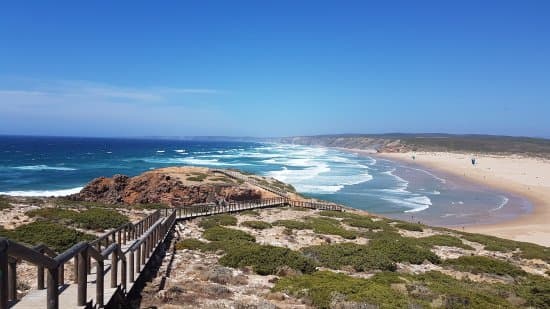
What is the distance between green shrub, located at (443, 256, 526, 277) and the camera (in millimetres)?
16145

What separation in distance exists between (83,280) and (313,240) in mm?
14844

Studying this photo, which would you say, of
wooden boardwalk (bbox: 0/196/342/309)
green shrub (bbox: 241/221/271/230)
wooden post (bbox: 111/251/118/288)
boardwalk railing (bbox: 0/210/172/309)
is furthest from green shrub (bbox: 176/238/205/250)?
wooden post (bbox: 111/251/118/288)

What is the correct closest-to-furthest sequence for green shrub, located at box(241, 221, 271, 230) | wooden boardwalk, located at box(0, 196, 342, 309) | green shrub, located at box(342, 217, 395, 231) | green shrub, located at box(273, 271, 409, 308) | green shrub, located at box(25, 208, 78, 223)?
1. wooden boardwalk, located at box(0, 196, 342, 309)
2. green shrub, located at box(273, 271, 409, 308)
3. green shrub, located at box(25, 208, 78, 223)
4. green shrub, located at box(241, 221, 271, 230)
5. green shrub, located at box(342, 217, 395, 231)

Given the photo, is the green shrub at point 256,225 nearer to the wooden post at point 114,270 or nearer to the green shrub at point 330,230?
the green shrub at point 330,230

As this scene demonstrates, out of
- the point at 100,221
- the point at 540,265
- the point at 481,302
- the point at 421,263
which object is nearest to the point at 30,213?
the point at 100,221

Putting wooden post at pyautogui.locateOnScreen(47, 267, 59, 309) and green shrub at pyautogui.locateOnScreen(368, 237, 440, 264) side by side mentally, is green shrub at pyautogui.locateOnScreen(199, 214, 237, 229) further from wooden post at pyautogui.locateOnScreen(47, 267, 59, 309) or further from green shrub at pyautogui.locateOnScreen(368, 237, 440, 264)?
wooden post at pyautogui.locateOnScreen(47, 267, 59, 309)

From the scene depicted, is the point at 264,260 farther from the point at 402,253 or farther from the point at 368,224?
the point at 368,224

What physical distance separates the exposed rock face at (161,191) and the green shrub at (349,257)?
861 inches

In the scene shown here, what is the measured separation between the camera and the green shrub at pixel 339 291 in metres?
9.59

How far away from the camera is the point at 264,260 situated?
1341 centimetres

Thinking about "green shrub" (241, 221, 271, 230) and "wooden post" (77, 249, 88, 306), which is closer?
"wooden post" (77, 249, 88, 306)

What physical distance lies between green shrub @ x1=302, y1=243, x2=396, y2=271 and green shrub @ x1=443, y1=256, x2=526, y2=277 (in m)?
3.12

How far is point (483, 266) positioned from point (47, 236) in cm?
1589

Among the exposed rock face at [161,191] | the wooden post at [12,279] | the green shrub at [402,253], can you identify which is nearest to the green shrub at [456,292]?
the green shrub at [402,253]
